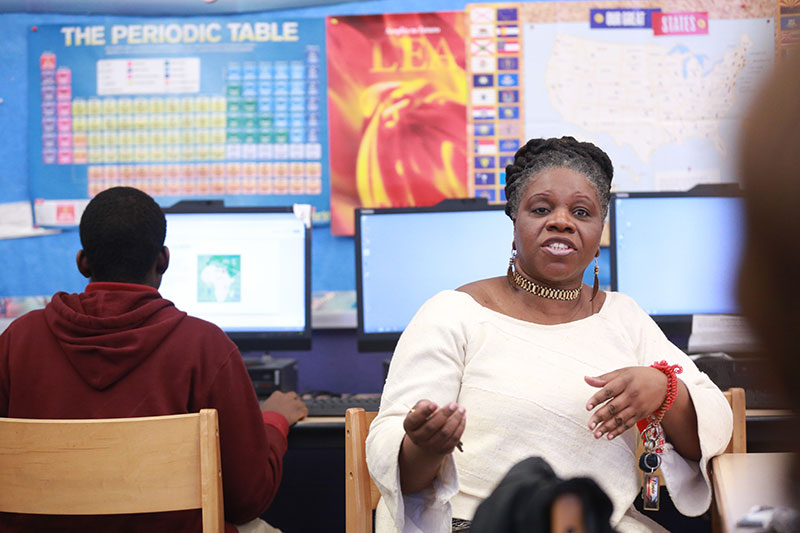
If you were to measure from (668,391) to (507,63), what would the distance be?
169 centimetres

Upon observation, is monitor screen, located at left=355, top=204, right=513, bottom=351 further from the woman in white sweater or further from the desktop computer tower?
the woman in white sweater

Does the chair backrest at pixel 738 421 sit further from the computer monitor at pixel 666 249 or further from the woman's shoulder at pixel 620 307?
the computer monitor at pixel 666 249

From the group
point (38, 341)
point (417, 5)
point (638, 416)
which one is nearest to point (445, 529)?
point (638, 416)

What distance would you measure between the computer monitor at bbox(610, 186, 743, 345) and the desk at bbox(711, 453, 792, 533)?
0.96m

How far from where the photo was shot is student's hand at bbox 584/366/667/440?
1.23 metres

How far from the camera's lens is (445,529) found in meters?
1.24

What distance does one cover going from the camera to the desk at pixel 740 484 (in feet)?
3.56

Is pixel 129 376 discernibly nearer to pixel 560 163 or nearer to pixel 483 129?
pixel 560 163

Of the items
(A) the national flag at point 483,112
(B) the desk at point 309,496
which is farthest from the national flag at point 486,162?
(B) the desk at point 309,496

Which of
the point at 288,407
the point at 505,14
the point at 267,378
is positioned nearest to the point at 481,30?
the point at 505,14

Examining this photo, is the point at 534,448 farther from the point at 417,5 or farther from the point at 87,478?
the point at 417,5

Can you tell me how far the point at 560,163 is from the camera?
146 cm

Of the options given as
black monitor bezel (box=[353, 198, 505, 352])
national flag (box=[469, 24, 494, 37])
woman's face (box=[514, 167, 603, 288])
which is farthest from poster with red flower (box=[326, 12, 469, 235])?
woman's face (box=[514, 167, 603, 288])

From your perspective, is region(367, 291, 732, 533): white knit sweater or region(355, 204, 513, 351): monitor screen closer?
region(367, 291, 732, 533): white knit sweater
